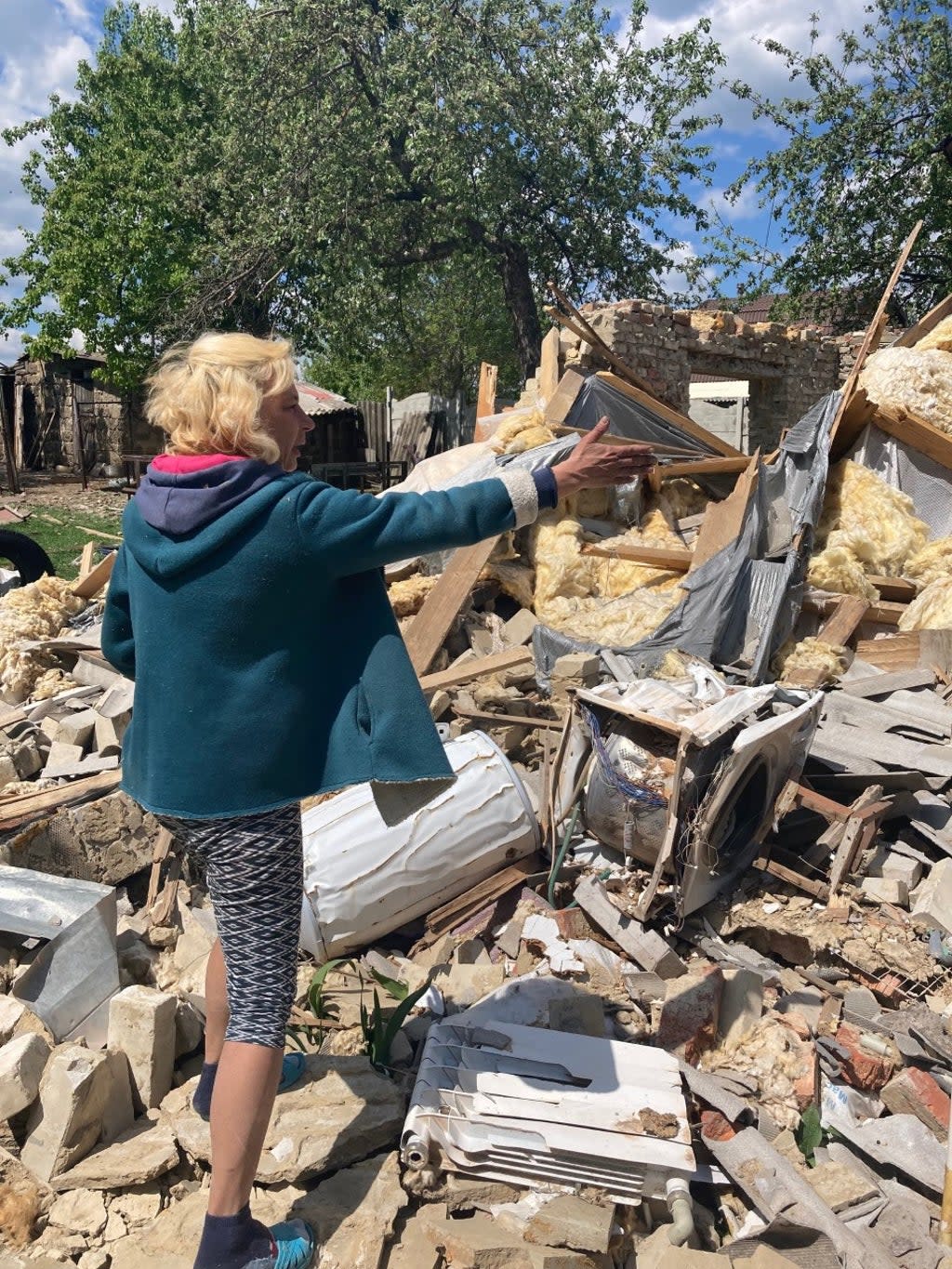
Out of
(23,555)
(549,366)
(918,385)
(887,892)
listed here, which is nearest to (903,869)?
(887,892)

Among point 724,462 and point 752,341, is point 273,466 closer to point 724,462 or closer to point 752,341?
point 724,462

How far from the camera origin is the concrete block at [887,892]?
3760 mm

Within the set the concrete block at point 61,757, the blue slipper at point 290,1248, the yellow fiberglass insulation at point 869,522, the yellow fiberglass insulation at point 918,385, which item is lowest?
the concrete block at point 61,757

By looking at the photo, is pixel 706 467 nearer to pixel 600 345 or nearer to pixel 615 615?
pixel 615 615

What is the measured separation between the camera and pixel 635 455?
1.98 meters

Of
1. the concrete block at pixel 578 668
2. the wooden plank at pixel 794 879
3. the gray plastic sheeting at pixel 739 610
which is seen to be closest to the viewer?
the wooden plank at pixel 794 879

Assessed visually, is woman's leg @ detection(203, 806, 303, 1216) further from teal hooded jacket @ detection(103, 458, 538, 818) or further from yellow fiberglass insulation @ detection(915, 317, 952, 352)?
yellow fiberglass insulation @ detection(915, 317, 952, 352)

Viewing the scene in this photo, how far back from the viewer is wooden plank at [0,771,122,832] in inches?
149

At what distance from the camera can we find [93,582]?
7.07 m

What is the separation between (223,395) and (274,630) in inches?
17.7

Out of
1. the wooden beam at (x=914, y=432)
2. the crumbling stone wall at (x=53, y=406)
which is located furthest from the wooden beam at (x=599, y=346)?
the crumbling stone wall at (x=53, y=406)

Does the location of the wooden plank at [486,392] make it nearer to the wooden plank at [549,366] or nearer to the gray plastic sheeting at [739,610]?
the wooden plank at [549,366]

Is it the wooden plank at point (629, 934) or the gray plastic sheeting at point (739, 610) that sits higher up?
the gray plastic sheeting at point (739, 610)

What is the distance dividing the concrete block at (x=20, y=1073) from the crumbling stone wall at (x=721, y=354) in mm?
7186
